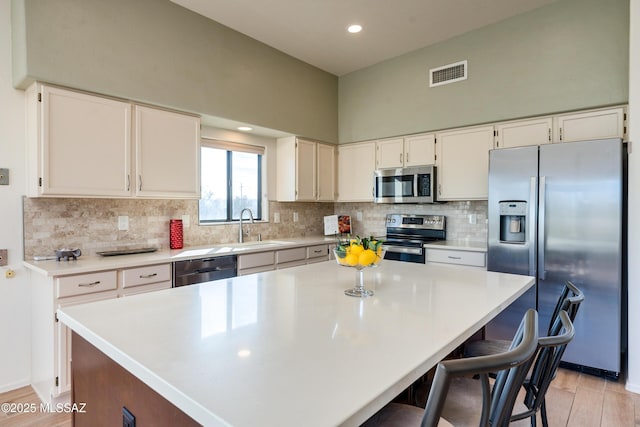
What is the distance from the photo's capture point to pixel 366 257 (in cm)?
159

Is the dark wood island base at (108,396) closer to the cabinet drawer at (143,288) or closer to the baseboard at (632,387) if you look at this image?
the cabinet drawer at (143,288)

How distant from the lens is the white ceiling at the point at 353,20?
3084 mm

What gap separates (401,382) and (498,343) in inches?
47.7

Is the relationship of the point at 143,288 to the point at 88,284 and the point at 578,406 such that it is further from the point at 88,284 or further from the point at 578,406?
the point at 578,406

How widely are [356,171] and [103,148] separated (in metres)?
2.85

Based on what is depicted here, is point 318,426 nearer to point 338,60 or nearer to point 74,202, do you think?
point 74,202

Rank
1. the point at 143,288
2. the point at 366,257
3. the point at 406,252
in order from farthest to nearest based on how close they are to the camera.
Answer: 1. the point at 406,252
2. the point at 143,288
3. the point at 366,257

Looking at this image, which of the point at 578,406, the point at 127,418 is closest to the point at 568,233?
the point at 578,406

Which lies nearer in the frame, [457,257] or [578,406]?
[578,406]

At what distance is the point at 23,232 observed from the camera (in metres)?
2.59

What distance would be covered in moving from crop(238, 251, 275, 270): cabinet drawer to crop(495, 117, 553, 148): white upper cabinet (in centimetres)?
248

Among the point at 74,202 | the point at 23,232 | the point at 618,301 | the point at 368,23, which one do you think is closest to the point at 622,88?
the point at 618,301

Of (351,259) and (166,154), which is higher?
(166,154)

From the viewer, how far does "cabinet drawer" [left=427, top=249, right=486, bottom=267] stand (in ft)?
11.0
